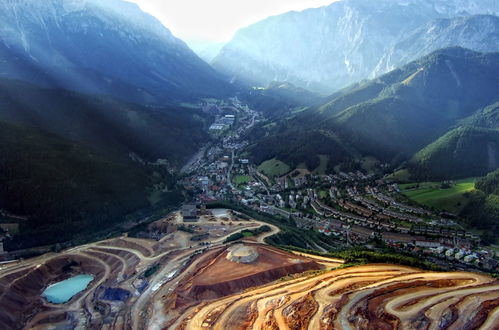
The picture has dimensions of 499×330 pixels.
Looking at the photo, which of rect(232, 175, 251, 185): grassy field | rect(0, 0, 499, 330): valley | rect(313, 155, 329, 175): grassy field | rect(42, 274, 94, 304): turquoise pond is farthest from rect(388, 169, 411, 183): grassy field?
rect(42, 274, 94, 304): turquoise pond

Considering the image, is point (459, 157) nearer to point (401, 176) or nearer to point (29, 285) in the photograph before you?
point (401, 176)

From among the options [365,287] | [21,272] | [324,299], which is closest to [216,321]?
[324,299]

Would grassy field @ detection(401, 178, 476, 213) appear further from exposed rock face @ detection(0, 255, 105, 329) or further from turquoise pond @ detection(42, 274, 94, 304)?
turquoise pond @ detection(42, 274, 94, 304)

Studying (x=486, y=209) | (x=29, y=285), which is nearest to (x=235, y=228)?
(x=29, y=285)

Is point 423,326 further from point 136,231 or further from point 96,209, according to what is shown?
point 96,209

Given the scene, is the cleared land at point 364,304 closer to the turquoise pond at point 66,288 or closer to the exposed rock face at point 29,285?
the turquoise pond at point 66,288

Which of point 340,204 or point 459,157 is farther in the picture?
point 459,157

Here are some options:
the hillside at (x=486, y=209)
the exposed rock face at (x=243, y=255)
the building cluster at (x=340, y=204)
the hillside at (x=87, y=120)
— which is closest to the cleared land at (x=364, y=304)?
the exposed rock face at (x=243, y=255)
